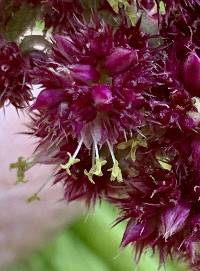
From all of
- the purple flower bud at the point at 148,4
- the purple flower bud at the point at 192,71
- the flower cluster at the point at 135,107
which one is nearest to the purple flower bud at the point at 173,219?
the flower cluster at the point at 135,107

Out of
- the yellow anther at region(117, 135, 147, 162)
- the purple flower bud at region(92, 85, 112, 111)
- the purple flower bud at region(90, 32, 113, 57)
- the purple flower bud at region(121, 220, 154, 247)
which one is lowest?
the purple flower bud at region(121, 220, 154, 247)

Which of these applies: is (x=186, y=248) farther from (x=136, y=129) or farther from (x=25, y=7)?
(x=25, y=7)

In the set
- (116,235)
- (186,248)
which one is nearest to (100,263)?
(116,235)

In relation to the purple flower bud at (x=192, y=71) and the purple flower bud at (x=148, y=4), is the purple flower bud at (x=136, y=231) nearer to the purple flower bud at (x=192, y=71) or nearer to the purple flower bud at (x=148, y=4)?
the purple flower bud at (x=192, y=71)

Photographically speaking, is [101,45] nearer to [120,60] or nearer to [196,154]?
[120,60]

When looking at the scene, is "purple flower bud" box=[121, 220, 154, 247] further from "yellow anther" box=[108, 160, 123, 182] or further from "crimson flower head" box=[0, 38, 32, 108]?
"crimson flower head" box=[0, 38, 32, 108]

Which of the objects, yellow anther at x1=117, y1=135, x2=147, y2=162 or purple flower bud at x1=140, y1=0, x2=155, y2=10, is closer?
yellow anther at x1=117, y1=135, x2=147, y2=162

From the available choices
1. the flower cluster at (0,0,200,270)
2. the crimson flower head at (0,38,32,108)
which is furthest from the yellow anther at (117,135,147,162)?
the crimson flower head at (0,38,32,108)
